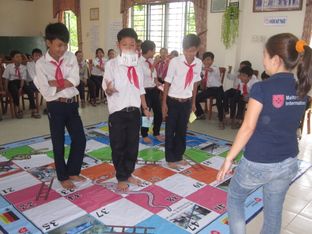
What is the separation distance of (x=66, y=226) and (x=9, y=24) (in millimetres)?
8876

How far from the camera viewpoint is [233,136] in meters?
4.33

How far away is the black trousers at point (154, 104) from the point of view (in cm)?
373

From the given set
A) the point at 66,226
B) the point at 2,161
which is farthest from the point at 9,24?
the point at 66,226

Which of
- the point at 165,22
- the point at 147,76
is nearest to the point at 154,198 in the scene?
the point at 147,76

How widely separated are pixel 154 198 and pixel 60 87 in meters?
1.16

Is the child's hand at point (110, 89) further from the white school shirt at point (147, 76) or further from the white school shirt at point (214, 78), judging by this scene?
the white school shirt at point (214, 78)

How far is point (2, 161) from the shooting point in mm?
3180

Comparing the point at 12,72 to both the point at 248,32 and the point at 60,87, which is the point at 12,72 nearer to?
the point at 60,87

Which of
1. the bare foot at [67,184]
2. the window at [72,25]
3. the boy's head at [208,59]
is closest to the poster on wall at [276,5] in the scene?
the boy's head at [208,59]

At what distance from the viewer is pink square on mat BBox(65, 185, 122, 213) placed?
A: 7.73 ft

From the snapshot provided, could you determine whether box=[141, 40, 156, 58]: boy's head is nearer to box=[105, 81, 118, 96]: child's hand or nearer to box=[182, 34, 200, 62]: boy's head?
box=[182, 34, 200, 62]: boy's head

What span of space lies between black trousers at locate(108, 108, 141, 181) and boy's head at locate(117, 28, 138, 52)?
49 centimetres

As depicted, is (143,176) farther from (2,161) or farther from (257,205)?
(2,161)

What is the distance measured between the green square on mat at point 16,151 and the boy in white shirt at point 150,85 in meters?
1.39
